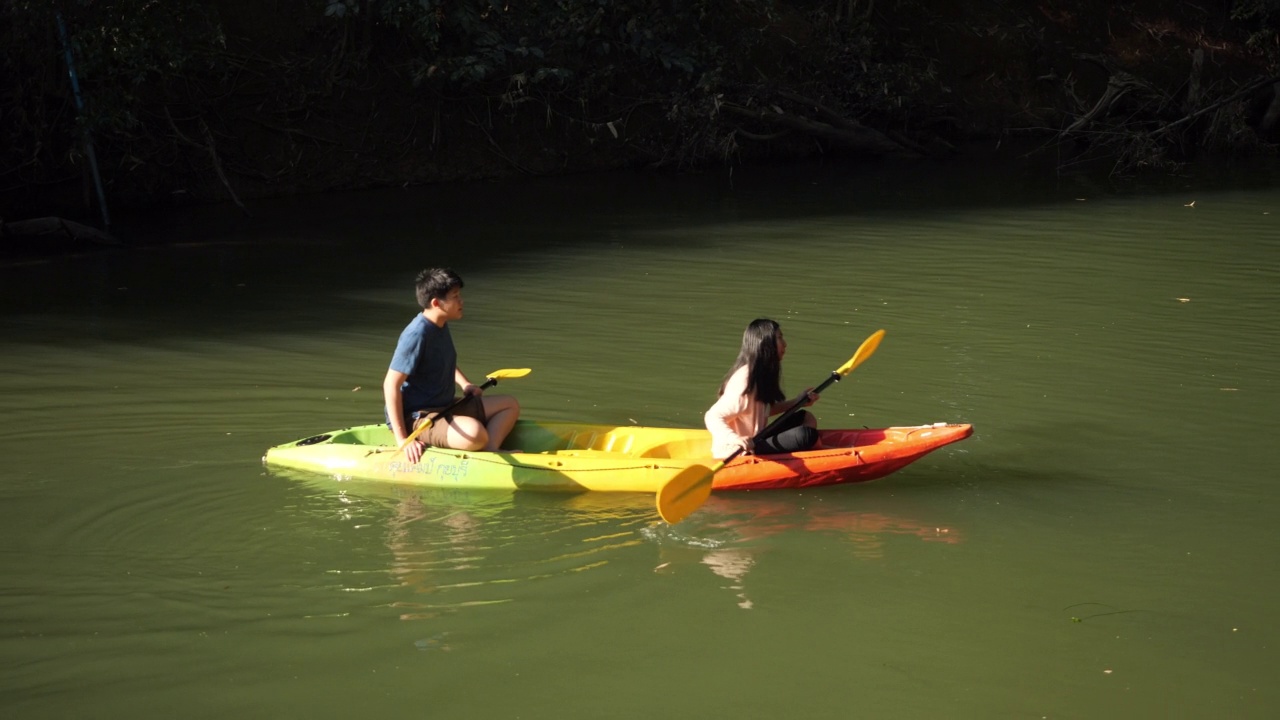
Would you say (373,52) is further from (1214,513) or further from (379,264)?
(1214,513)

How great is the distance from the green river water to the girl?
0.27 m

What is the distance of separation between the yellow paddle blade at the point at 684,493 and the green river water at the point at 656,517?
0.14 meters

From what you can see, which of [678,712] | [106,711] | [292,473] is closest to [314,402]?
[292,473]

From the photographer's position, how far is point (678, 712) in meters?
3.93

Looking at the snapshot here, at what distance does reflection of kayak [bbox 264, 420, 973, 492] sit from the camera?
574 centimetres

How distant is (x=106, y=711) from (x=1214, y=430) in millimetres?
5252

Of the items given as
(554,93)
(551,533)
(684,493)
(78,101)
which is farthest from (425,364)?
(554,93)

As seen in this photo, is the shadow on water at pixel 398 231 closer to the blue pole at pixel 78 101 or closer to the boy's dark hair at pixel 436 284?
the blue pole at pixel 78 101

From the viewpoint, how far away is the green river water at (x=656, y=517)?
4133 millimetres

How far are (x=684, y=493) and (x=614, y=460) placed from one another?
55 centimetres

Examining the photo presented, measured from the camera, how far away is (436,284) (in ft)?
19.0

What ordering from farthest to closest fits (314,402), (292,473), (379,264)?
(379,264) → (314,402) → (292,473)

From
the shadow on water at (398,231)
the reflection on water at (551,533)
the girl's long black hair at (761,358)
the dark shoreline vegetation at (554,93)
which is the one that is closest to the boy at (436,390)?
the reflection on water at (551,533)

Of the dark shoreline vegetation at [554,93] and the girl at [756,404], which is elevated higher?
the dark shoreline vegetation at [554,93]
